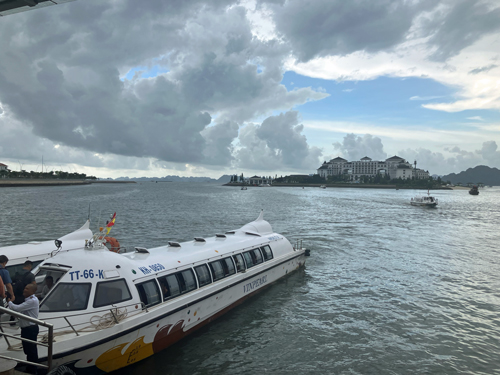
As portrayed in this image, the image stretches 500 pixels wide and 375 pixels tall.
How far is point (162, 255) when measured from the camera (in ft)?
43.2

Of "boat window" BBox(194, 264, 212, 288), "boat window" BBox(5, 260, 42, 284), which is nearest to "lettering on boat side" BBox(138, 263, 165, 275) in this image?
"boat window" BBox(194, 264, 212, 288)

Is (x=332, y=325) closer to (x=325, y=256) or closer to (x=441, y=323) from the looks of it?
(x=441, y=323)

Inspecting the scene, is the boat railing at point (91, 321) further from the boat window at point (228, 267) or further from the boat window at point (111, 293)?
the boat window at point (228, 267)

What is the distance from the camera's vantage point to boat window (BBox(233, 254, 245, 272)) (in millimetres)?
15875

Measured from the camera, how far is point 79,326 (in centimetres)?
898

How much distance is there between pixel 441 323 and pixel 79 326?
15404 millimetres

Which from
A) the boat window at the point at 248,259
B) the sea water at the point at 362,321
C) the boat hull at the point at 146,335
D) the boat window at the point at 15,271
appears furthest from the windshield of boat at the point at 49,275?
the boat window at the point at 248,259

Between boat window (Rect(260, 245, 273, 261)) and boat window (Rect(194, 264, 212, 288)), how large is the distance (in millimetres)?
5411

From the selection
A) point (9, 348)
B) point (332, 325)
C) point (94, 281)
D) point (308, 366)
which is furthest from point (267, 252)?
point (9, 348)

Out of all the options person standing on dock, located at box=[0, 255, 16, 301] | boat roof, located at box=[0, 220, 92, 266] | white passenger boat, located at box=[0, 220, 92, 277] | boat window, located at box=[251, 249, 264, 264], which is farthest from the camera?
boat window, located at box=[251, 249, 264, 264]

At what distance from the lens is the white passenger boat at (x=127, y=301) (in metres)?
8.75

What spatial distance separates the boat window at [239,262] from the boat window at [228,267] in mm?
352

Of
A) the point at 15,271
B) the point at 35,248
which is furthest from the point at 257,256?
the point at 15,271

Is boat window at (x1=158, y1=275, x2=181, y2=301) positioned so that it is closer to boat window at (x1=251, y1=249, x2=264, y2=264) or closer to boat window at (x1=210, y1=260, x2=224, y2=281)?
boat window at (x1=210, y1=260, x2=224, y2=281)
